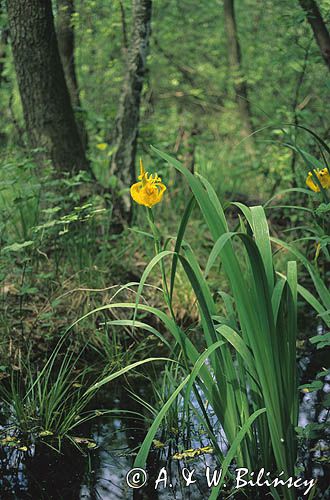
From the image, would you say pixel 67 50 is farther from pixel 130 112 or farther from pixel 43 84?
pixel 43 84

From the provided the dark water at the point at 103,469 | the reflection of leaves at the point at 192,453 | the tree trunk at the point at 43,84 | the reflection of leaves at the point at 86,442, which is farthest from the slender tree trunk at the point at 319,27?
the reflection of leaves at the point at 86,442

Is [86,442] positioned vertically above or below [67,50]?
below

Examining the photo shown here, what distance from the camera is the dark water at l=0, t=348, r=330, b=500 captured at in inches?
89.4

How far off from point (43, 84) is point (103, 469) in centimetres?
254

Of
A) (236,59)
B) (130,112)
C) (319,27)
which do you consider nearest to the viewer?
(319,27)

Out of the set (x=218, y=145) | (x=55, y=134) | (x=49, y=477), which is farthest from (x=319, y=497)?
(x=218, y=145)

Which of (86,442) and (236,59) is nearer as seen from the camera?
(86,442)

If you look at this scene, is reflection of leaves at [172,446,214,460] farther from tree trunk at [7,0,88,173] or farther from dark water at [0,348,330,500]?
tree trunk at [7,0,88,173]

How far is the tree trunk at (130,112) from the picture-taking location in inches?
173

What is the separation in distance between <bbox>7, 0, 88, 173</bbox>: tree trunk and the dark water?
6.41 feet

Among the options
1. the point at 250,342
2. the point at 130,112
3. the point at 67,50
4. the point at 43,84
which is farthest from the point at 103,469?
the point at 67,50

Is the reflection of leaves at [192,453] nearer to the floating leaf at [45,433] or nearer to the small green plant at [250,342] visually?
the small green plant at [250,342]

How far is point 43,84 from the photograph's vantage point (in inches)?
162

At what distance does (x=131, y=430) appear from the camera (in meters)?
2.71
